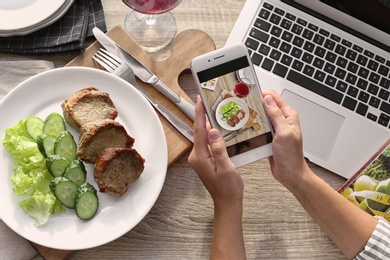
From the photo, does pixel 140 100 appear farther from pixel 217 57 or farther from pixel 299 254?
pixel 299 254

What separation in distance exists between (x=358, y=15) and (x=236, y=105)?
45 cm

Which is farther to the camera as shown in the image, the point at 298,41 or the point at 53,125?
the point at 298,41

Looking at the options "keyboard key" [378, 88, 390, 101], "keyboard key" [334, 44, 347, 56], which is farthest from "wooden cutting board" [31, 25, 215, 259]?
"keyboard key" [378, 88, 390, 101]

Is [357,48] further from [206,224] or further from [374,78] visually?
[206,224]

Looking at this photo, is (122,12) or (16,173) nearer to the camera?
(16,173)

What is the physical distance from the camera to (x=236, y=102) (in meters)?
1.26

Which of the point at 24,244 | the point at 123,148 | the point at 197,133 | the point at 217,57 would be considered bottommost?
the point at 24,244

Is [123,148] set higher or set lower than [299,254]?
higher

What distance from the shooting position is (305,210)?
55.9 inches

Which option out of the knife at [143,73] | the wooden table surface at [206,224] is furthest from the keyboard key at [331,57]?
A: the knife at [143,73]

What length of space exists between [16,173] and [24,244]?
6.6 inches

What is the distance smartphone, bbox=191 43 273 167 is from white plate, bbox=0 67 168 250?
0.18 meters

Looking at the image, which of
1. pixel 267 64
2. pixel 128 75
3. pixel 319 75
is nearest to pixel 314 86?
pixel 319 75

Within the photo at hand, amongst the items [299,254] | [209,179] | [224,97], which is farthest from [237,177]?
[299,254]
